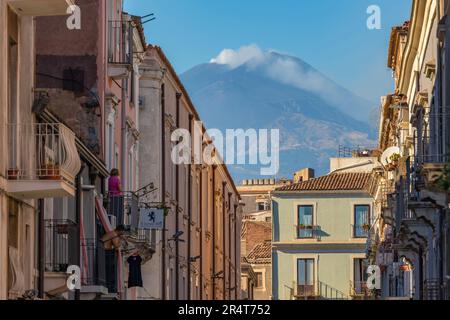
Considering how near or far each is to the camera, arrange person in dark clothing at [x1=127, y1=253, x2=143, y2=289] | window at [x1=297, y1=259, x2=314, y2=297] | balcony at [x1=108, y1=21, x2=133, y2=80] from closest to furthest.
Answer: balcony at [x1=108, y1=21, x2=133, y2=80] → person in dark clothing at [x1=127, y1=253, x2=143, y2=289] → window at [x1=297, y1=259, x2=314, y2=297]

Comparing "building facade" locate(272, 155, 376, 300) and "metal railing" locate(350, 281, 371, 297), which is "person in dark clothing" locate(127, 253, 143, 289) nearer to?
"metal railing" locate(350, 281, 371, 297)

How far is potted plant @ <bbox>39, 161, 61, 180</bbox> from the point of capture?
96.2 ft

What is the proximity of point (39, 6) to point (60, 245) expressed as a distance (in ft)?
25.4

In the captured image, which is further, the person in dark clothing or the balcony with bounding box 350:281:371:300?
the balcony with bounding box 350:281:371:300

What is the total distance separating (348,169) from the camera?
99750 mm

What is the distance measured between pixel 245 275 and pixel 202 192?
117 feet

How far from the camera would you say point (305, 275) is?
94438mm

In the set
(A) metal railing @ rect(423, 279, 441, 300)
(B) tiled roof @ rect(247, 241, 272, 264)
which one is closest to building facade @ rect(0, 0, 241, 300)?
(A) metal railing @ rect(423, 279, 441, 300)

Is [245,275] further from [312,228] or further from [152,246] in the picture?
[152,246]

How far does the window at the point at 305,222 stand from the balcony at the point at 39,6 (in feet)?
212

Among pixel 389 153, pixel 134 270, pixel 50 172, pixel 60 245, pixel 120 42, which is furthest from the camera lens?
pixel 389 153

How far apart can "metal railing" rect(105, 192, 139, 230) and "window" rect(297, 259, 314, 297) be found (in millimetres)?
46351

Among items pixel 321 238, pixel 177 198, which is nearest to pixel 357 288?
pixel 321 238

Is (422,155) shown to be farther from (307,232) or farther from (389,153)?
(307,232)
